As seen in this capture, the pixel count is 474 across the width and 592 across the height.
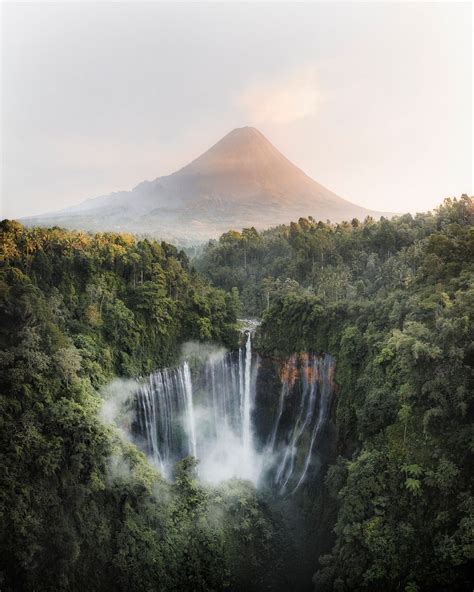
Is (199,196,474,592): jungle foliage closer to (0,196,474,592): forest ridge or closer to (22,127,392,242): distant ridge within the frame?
(0,196,474,592): forest ridge

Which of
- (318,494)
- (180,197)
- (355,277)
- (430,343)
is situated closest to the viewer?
(430,343)

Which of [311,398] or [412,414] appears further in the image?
[311,398]

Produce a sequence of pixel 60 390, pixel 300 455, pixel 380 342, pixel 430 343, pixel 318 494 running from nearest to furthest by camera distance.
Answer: pixel 430 343 < pixel 60 390 < pixel 380 342 < pixel 318 494 < pixel 300 455

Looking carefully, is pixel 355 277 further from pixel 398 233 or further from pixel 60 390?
pixel 60 390

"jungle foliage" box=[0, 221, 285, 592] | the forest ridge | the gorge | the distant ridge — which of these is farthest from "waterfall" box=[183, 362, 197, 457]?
the distant ridge

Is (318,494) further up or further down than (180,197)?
further down

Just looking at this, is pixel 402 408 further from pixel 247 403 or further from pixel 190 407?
pixel 190 407

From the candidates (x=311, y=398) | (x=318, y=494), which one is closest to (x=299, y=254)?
(x=311, y=398)

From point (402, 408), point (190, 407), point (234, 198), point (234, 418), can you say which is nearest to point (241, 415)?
point (234, 418)
